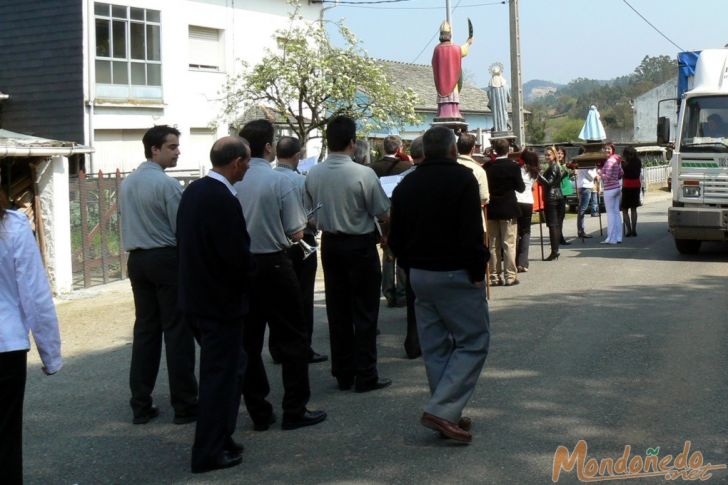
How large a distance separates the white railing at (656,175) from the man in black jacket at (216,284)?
36.9 m

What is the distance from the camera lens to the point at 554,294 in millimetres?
12133

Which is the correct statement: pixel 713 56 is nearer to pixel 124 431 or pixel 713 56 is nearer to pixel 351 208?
pixel 351 208

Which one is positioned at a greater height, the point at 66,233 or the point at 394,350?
the point at 66,233

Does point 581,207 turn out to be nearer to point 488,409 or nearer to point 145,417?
point 488,409

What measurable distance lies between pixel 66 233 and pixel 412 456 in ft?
33.0

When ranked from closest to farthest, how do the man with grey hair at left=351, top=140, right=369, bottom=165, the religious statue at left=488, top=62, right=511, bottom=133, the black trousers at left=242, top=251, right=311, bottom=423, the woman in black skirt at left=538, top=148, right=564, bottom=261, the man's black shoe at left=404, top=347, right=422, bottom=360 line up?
the black trousers at left=242, top=251, right=311, bottom=423 < the man's black shoe at left=404, top=347, right=422, bottom=360 < the man with grey hair at left=351, top=140, right=369, bottom=165 < the woman in black skirt at left=538, top=148, right=564, bottom=261 < the religious statue at left=488, top=62, right=511, bottom=133

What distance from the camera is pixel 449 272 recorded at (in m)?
6.13

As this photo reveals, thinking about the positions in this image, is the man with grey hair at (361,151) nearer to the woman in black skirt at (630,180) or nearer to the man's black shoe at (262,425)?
the man's black shoe at (262,425)

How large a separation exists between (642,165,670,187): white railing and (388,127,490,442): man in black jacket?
36.1 meters

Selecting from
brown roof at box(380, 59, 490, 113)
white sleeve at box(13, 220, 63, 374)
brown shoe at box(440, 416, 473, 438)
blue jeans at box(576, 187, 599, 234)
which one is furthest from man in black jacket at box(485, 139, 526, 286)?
brown roof at box(380, 59, 490, 113)

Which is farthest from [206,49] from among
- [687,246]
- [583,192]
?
[687,246]

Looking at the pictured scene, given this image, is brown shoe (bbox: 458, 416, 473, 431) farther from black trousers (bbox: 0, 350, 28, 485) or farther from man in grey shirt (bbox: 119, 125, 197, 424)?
black trousers (bbox: 0, 350, 28, 485)

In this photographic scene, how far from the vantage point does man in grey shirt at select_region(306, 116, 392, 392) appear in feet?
24.7

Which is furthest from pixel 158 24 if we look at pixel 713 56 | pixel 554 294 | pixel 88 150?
pixel 554 294
